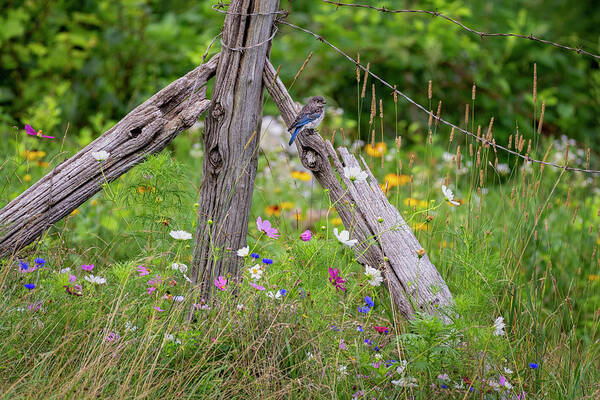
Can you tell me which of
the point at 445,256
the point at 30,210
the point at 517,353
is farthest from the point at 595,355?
the point at 30,210

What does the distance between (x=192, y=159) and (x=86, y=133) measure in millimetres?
871

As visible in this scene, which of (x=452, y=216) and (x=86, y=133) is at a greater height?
(x=452, y=216)

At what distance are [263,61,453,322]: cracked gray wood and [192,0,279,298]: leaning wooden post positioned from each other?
0.11 metres

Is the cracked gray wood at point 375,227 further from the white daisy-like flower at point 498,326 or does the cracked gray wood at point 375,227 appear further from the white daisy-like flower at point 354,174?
the white daisy-like flower at point 498,326

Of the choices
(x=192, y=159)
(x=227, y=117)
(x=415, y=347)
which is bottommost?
(x=192, y=159)

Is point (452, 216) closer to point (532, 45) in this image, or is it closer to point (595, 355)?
point (595, 355)

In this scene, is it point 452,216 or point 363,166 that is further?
point 452,216

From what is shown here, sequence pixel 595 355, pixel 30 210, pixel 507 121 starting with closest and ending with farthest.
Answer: pixel 30 210 → pixel 595 355 → pixel 507 121

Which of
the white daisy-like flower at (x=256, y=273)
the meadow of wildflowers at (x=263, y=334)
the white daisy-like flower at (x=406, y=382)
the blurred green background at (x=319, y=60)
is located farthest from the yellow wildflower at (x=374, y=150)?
the blurred green background at (x=319, y=60)

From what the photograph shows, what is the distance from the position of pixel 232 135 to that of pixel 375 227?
0.72 meters

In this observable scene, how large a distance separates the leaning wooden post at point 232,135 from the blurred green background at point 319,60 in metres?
3.14

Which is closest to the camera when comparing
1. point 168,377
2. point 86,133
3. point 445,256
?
point 168,377

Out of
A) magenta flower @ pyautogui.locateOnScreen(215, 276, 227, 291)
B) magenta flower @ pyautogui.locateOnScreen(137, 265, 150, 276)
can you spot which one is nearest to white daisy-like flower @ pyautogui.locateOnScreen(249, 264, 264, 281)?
magenta flower @ pyautogui.locateOnScreen(215, 276, 227, 291)

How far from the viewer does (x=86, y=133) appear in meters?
5.17
